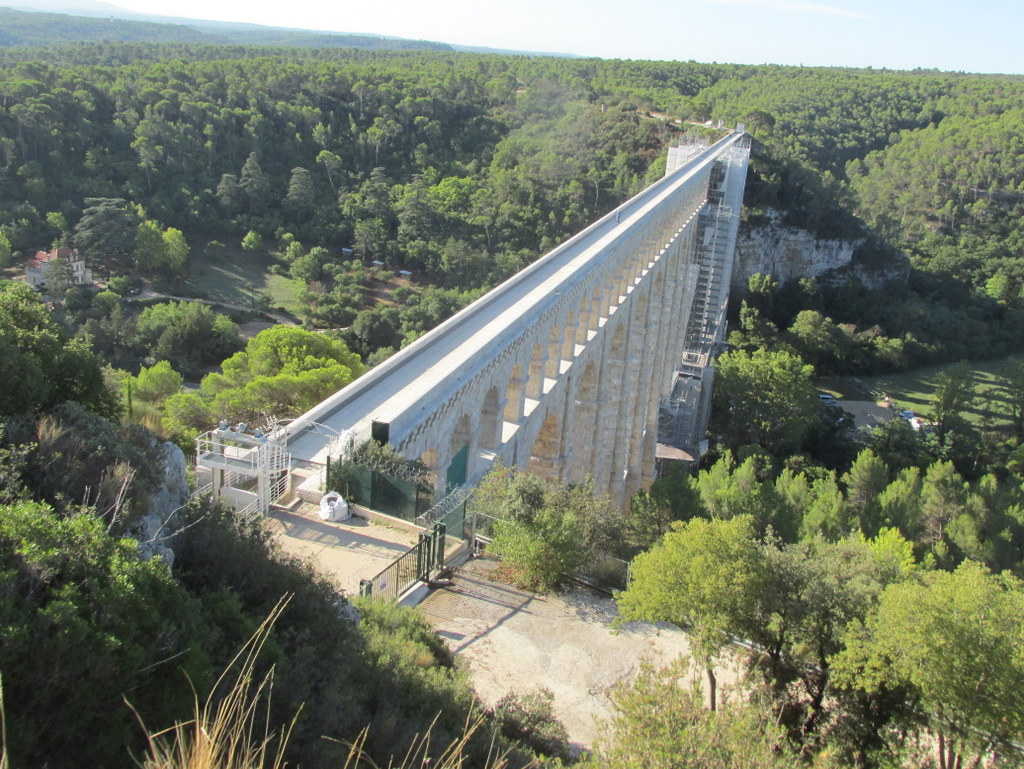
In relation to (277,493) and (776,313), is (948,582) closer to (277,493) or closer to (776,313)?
(277,493)

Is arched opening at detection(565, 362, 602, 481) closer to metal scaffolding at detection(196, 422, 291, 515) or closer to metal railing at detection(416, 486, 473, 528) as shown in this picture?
metal railing at detection(416, 486, 473, 528)

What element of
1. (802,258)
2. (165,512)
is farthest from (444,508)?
(802,258)

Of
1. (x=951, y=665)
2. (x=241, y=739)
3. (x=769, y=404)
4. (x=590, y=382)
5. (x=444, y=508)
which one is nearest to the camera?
(x=241, y=739)

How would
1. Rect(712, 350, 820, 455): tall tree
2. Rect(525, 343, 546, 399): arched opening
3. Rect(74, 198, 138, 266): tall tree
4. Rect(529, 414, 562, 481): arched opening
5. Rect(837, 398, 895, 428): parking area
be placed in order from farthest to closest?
1. Rect(74, 198, 138, 266): tall tree
2. Rect(837, 398, 895, 428): parking area
3. Rect(712, 350, 820, 455): tall tree
4. Rect(529, 414, 562, 481): arched opening
5. Rect(525, 343, 546, 399): arched opening

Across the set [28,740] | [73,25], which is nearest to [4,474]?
[28,740]

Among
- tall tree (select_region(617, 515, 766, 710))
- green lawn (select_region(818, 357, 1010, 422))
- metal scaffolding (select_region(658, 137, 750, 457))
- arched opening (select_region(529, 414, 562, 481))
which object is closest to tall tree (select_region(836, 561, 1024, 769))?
tall tree (select_region(617, 515, 766, 710))

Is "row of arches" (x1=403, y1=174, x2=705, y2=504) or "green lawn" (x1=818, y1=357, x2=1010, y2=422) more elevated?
"row of arches" (x1=403, y1=174, x2=705, y2=504)

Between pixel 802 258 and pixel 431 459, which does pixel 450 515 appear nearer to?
pixel 431 459
